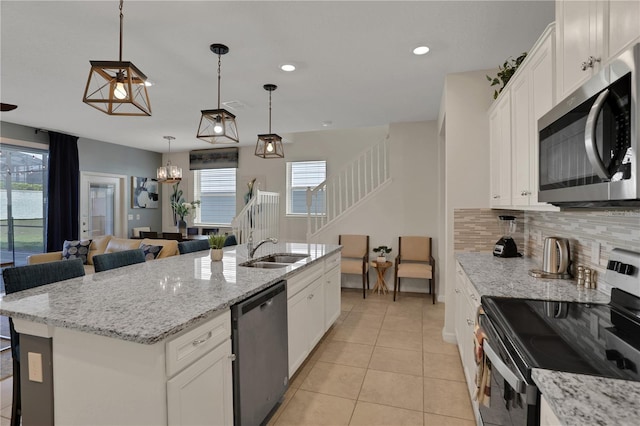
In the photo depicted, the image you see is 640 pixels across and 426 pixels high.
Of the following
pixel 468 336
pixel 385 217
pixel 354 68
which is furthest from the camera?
pixel 385 217

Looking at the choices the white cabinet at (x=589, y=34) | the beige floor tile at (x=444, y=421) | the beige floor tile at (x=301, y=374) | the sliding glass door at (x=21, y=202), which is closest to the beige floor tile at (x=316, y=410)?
the beige floor tile at (x=301, y=374)

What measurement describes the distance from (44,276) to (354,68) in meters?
2.92

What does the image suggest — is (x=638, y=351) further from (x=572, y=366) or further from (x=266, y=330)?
(x=266, y=330)

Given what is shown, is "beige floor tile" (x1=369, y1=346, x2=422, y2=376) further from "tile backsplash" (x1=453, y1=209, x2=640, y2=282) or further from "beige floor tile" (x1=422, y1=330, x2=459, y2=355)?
"tile backsplash" (x1=453, y1=209, x2=640, y2=282)

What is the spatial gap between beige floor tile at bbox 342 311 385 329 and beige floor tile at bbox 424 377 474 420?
Answer: 1.22 metres

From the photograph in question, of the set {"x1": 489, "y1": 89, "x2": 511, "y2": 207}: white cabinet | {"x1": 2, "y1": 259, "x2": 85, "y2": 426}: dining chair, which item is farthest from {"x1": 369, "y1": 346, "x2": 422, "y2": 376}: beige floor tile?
{"x1": 2, "y1": 259, "x2": 85, "y2": 426}: dining chair

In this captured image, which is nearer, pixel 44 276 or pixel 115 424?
pixel 115 424

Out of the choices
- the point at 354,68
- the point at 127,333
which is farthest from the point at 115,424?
the point at 354,68

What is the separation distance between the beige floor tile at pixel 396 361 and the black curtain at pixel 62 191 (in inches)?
224

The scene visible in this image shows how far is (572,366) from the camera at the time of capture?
3.30 feet

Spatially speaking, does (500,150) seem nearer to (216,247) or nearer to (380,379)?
(380,379)

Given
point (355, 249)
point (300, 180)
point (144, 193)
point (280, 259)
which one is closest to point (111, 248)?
point (144, 193)

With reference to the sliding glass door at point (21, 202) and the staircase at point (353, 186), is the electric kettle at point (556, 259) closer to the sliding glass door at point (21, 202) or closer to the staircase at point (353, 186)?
the staircase at point (353, 186)

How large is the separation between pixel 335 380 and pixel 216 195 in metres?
5.92
